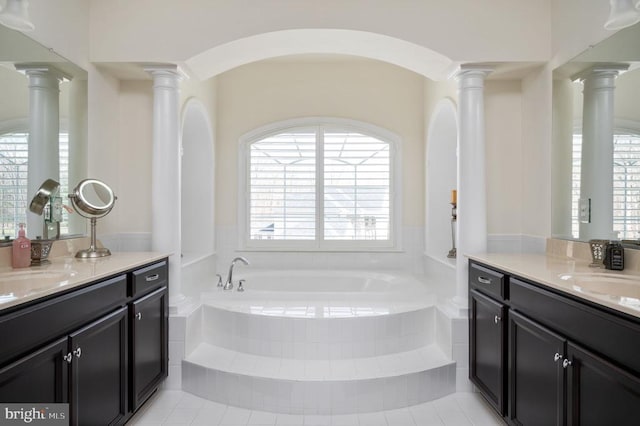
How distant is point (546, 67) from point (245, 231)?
129 inches

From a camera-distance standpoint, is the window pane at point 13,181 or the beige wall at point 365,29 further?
the beige wall at point 365,29

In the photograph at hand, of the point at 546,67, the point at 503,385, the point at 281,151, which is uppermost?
the point at 546,67

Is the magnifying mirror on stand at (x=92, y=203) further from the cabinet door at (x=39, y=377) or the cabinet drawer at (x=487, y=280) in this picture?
the cabinet drawer at (x=487, y=280)

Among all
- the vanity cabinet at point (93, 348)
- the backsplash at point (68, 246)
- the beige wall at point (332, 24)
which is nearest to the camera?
the vanity cabinet at point (93, 348)

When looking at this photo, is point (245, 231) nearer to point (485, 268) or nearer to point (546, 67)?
point (485, 268)

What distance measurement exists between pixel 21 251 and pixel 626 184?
10.5ft

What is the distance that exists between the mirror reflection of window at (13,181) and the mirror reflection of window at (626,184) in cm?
327

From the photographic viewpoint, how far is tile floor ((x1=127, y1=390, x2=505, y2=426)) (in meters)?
2.38

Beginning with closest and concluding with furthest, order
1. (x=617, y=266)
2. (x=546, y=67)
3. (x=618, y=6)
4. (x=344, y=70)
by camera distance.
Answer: (x=618, y=6), (x=617, y=266), (x=546, y=67), (x=344, y=70)

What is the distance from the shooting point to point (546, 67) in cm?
286

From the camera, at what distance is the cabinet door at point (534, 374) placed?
1703 mm

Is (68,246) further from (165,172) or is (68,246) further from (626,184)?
(626,184)

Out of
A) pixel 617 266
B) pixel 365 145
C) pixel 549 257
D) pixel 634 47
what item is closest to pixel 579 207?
pixel 549 257

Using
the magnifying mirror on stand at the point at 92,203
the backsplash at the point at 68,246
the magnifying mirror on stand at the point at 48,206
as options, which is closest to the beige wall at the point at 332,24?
the magnifying mirror on stand at the point at 92,203
